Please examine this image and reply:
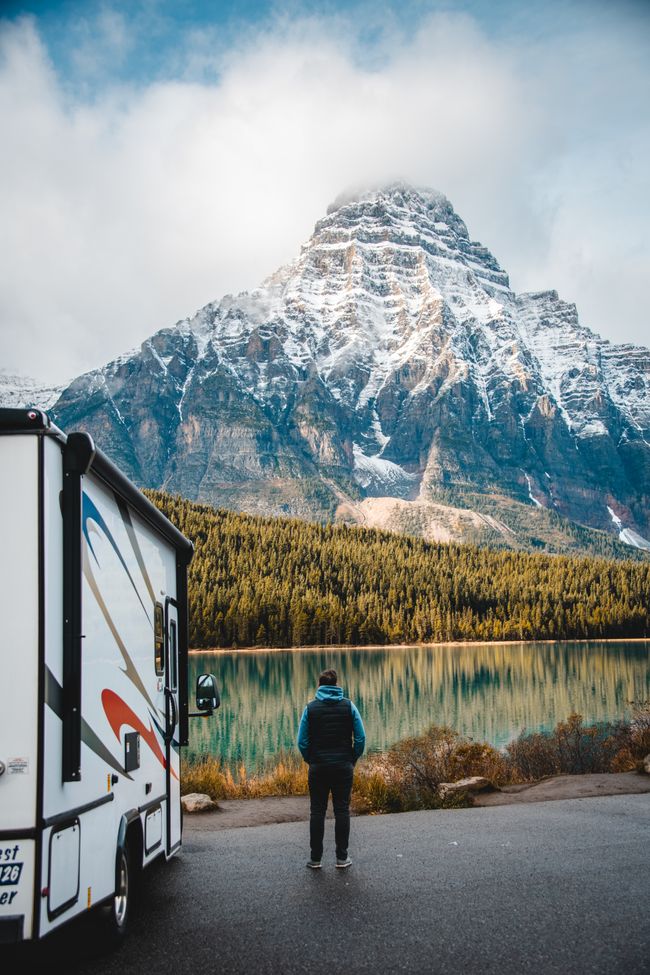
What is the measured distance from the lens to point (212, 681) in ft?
30.8

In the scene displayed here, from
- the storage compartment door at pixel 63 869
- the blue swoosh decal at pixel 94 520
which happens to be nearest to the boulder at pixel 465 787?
the blue swoosh decal at pixel 94 520

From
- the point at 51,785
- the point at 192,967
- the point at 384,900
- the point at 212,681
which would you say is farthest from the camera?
the point at 212,681

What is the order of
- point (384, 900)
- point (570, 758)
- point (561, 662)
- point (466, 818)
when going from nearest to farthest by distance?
point (384, 900), point (466, 818), point (570, 758), point (561, 662)

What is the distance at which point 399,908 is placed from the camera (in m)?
6.93

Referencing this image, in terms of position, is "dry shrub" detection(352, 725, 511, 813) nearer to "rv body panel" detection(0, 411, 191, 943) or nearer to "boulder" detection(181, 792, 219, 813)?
"boulder" detection(181, 792, 219, 813)

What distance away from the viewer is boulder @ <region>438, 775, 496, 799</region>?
13523 mm

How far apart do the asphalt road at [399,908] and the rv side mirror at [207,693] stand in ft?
5.28

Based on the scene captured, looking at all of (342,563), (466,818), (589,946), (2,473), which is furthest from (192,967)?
(342,563)

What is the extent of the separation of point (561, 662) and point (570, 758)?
63.1m

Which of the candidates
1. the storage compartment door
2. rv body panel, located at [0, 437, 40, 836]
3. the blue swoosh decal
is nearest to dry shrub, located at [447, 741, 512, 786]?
the blue swoosh decal

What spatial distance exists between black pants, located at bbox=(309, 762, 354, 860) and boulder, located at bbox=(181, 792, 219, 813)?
478cm

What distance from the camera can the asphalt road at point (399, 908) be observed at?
5.73 m

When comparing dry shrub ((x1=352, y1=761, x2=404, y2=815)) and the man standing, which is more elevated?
the man standing

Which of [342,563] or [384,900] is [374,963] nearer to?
[384,900]
